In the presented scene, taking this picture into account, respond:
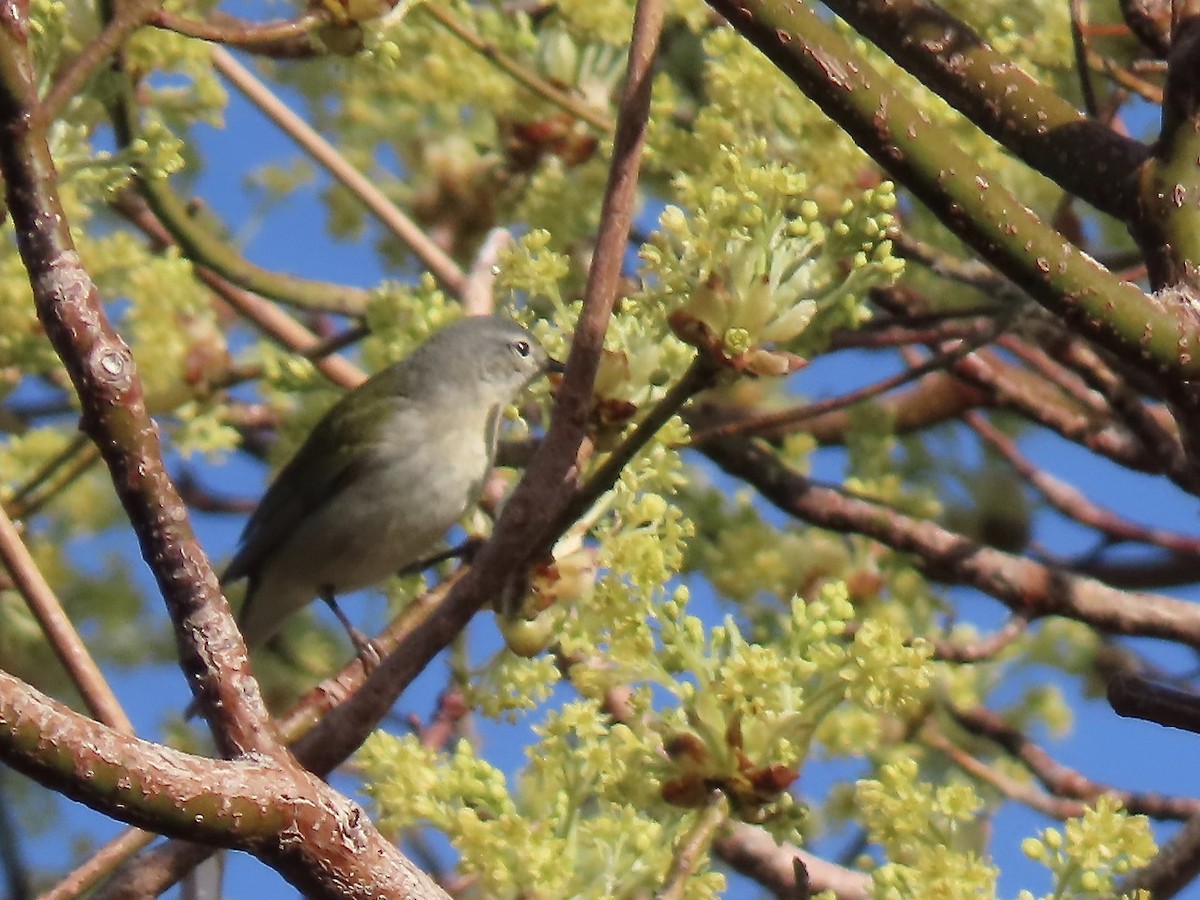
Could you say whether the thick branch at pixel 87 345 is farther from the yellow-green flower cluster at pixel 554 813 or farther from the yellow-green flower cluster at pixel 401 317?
the yellow-green flower cluster at pixel 401 317

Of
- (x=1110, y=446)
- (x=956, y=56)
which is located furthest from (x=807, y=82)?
(x=1110, y=446)

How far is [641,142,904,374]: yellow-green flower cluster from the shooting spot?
185 centimetres

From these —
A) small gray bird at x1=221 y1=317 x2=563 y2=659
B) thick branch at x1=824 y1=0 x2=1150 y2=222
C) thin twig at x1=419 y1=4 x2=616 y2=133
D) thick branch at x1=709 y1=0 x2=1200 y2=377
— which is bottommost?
thick branch at x1=709 y1=0 x2=1200 y2=377

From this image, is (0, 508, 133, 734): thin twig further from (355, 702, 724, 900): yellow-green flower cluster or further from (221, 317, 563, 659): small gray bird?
(221, 317, 563, 659): small gray bird

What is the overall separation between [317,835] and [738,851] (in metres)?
2.15

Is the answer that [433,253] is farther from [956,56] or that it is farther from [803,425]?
[956,56]

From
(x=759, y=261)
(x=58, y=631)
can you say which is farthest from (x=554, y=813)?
(x=759, y=261)

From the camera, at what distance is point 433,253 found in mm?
4043

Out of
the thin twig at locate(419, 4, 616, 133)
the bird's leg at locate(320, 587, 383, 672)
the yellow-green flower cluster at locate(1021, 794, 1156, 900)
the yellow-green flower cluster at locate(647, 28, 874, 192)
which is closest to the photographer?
the yellow-green flower cluster at locate(1021, 794, 1156, 900)

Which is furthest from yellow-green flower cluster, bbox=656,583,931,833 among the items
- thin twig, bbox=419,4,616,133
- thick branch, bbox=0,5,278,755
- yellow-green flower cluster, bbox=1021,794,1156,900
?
thin twig, bbox=419,4,616,133

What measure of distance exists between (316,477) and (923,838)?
2919mm

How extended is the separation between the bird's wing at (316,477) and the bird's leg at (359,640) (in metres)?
0.22

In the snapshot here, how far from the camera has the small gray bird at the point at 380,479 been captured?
173 inches

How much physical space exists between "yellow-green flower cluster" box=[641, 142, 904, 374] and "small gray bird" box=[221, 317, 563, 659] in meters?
2.18
